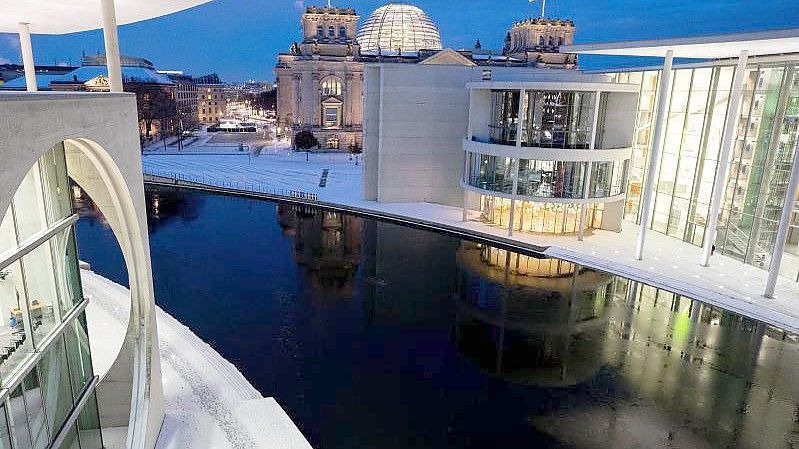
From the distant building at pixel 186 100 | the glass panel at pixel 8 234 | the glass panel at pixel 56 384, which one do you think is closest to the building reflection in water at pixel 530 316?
the glass panel at pixel 56 384

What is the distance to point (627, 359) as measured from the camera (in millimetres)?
16078

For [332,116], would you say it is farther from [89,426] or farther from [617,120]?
[89,426]

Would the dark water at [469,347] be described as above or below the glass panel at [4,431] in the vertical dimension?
below

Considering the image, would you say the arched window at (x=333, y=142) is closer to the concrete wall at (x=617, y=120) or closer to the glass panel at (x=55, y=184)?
the concrete wall at (x=617, y=120)

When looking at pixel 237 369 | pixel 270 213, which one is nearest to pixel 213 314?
pixel 237 369

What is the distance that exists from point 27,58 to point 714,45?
24.3 metres

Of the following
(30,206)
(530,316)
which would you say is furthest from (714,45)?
(30,206)

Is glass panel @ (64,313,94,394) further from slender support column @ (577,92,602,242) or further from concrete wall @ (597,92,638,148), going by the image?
concrete wall @ (597,92,638,148)

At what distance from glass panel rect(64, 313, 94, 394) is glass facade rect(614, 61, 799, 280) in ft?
77.3

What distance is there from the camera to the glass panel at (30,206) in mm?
6309

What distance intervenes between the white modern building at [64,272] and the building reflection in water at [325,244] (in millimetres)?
10278

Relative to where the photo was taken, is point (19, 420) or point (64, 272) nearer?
point (19, 420)

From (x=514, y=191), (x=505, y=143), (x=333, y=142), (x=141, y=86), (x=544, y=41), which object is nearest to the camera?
(x=514, y=191)

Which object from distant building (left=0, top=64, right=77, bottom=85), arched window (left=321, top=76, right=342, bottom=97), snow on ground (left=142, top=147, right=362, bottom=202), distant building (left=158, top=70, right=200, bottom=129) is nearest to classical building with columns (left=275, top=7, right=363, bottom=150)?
arched window (left=321, top=76, right=342, bottom=97)
